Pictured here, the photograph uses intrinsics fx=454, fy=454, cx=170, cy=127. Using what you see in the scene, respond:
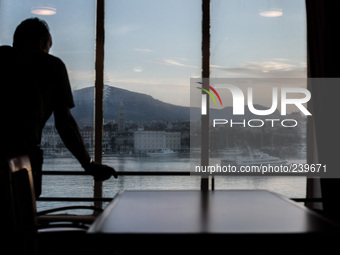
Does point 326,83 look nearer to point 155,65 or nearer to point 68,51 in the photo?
point 155,65

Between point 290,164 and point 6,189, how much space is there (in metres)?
2.43

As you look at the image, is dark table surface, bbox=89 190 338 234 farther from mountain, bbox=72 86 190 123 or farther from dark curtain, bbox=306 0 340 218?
mountain, bbox=72 86 190 123

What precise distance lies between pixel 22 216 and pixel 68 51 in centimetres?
201

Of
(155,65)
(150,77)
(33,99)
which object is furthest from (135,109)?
(33,99)

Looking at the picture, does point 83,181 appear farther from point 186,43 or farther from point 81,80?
point 186,43

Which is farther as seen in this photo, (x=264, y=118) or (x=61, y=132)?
(x=264, y=118)

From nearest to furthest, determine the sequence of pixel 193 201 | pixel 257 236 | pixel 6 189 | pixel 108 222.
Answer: pixel 257 236 < pixel 108 222 < pixel 6 189 < pixel 193 201

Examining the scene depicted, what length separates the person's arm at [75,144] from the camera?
1.97 meters

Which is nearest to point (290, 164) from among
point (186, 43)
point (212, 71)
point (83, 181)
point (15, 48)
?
point (212, 71)

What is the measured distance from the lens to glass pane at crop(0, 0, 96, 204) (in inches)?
135

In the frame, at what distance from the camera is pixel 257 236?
1195mm

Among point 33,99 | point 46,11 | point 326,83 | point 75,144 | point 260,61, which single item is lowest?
point 75,144

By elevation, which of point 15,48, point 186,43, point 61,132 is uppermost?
point 186,43

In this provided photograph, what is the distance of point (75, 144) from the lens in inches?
81.0
